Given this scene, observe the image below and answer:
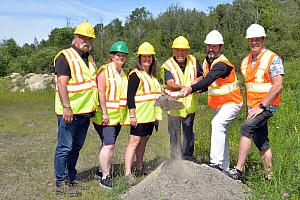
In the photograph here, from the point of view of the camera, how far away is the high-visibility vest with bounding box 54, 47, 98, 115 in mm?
5281

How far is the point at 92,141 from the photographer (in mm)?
10000

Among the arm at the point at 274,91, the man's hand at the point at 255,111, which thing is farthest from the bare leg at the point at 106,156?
the arm at the point at 274,91

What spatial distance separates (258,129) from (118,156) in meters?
3.34

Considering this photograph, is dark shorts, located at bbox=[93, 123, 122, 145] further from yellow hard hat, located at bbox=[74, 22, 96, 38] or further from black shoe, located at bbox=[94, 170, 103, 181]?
yellow hard hat, located at bbox=[74, 22, 96, 38]

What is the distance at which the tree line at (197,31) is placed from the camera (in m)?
37.3

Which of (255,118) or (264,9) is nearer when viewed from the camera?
(255,118)

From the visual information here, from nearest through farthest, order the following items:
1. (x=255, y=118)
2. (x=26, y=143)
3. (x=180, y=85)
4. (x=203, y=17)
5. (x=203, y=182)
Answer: (x=203, y=182), (x=255, y=118), (x=180, y=85), (x=26, y=143), (x=203, y=17)

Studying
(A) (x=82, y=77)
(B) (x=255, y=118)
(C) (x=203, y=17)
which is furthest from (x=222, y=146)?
(C) (x=203, y=17)

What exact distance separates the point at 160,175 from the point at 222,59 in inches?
66.0

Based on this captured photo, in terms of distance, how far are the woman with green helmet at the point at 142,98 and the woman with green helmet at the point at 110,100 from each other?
155mm

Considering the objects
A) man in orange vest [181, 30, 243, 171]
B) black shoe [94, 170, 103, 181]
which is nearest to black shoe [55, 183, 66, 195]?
black shoe [94, 170, 103, 181]

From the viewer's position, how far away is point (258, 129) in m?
5.41

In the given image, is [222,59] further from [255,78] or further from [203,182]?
[203,182]

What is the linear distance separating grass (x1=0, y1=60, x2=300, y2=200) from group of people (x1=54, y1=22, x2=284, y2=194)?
31cm
